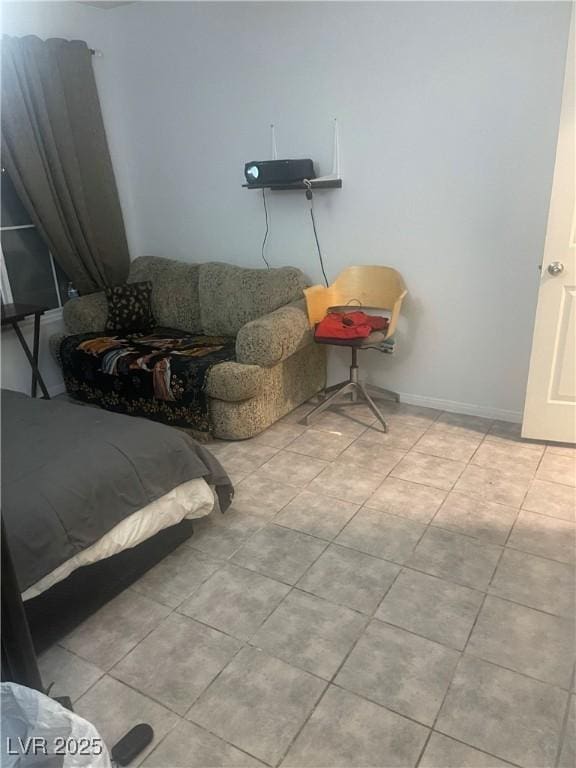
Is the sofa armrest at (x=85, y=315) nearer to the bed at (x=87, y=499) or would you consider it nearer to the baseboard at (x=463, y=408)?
the bed at (x=87, y=499)

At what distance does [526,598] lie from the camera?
197 cm

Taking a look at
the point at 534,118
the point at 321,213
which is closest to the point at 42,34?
the point at 321,213

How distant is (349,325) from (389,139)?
1.07m

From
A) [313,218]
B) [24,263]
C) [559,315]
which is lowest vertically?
[559,315]

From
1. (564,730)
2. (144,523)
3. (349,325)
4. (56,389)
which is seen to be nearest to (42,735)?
(144,523)

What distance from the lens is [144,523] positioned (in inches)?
79.2

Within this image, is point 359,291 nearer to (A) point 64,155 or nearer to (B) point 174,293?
(B) point 174,293

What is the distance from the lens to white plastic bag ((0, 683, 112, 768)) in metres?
1.09

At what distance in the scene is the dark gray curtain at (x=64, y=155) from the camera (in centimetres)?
338

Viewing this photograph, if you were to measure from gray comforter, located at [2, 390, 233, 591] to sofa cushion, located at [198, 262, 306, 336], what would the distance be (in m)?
1.50

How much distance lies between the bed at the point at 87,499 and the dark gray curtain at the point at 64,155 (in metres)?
1.78

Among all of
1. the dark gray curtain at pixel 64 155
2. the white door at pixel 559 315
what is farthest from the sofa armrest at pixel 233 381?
the dark gray curtain at pixel 64 155

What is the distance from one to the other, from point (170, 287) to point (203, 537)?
2116 millimetres

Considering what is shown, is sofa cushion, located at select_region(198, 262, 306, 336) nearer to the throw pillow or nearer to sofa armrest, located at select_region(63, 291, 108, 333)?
the throw pillow
